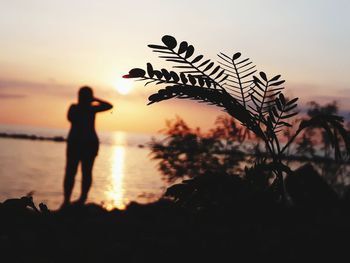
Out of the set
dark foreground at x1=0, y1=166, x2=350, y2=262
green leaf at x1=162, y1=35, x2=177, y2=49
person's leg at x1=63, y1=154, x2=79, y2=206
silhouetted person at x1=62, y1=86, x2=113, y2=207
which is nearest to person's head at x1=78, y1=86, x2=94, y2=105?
silhouetted person at x1=62, y1=86, x2=113, y2=207

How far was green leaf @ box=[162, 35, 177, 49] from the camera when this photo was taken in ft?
8.36

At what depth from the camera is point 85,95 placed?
7.50 m

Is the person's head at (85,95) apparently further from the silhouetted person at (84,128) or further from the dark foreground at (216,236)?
the dark foreground at (216,236)

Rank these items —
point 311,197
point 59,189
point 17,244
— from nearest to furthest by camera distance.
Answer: point 17,244, point 311,197, point 59,189

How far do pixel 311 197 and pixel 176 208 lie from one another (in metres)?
6.78

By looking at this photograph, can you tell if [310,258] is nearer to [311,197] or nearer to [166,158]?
[311,197]

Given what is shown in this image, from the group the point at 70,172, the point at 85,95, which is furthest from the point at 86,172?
the point at 85,95

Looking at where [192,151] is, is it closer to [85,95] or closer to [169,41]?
[85,95]

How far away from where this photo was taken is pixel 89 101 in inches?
299

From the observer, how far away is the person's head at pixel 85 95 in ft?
24.6

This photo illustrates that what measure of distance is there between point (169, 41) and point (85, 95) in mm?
5130

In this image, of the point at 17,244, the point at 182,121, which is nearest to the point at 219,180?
the point at 17,244

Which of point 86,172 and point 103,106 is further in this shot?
point 86,172

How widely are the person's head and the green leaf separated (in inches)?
200
